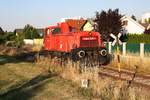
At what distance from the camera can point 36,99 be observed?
13.0 meters

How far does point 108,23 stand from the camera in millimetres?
54844

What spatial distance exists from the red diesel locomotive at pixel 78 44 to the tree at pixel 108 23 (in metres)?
25.1

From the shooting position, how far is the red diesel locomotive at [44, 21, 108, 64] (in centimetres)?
2606

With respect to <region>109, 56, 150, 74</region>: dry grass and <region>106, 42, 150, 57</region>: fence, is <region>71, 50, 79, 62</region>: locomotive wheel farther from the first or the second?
<region>106, 42, 150, 57</region>: fence

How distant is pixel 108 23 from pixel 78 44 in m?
28.9

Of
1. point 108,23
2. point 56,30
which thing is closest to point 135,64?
point 56,30

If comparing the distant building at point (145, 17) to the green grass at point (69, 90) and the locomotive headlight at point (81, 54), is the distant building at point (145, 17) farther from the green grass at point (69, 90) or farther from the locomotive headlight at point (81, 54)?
the green grass at point (69, 90)

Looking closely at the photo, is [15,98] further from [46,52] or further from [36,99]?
[46,52]

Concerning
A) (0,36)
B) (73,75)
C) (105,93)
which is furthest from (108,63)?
(0,36)

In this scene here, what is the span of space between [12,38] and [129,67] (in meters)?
71.5

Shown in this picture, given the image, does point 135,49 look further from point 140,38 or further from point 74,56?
point 140,38

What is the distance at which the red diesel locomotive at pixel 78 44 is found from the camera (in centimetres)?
2606

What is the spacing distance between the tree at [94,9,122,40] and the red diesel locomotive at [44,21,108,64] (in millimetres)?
25072

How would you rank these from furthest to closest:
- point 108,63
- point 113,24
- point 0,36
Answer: point 0,36 → point 113,24 → point 108,63
